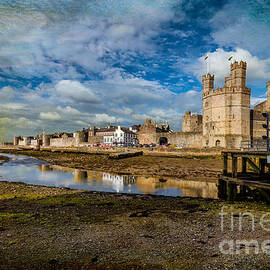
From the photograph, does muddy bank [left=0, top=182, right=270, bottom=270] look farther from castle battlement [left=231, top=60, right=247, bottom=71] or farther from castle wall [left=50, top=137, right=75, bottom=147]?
castle wall [left=50, top=137, right=75, bottom=147]

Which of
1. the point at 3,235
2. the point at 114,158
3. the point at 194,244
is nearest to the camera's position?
the point at 194,244

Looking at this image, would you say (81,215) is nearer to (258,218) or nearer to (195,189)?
(258,218)

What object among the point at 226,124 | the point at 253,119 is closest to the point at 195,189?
the point at 226,124

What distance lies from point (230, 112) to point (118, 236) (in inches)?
2062

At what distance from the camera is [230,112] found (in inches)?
2080

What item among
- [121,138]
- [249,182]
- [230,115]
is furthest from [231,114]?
[121,138]

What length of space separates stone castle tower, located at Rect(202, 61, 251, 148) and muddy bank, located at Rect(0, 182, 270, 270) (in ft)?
146

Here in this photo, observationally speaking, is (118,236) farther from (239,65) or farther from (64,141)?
(64,141)

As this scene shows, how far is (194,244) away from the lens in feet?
22.8

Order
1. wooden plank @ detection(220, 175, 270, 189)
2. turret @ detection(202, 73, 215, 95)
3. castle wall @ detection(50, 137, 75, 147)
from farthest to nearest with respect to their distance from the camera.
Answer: castle wall @ detection(50, 137, 75, 147), turret @ detection(202, 73, 215, 95), wooden plank @ detection(220, 175, 270, 189)

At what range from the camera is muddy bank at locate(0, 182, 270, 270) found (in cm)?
583

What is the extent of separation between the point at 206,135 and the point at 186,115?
86.2ft

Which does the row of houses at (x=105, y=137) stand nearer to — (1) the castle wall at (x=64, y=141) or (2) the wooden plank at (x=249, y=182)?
(1) the castle wall at (x=64, y=141)

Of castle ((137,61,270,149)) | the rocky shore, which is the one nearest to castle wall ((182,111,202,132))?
castle ((137,61,270,149))
